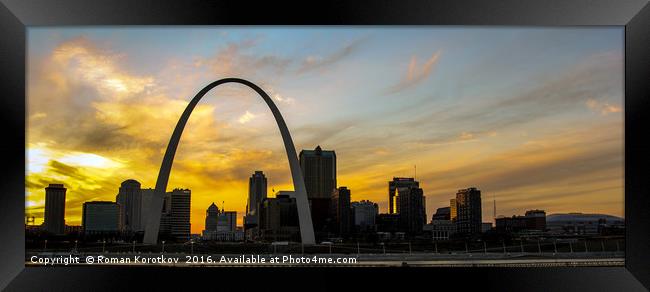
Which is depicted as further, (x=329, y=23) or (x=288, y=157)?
(x=288, y=157)

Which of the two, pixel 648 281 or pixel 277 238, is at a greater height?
pixel 648 281

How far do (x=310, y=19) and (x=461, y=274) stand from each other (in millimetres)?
3480

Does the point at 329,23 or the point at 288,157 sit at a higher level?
the point at 329,23

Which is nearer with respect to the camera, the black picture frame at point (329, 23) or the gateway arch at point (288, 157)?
the black picture frame at point (329, 23)

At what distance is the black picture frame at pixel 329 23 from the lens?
7.04 meters

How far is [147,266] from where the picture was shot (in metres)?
7.49

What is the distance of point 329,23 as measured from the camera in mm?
7195

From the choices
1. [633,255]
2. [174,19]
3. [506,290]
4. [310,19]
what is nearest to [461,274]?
[506,290]

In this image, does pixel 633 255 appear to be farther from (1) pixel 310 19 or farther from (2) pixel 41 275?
(2) pixel 41 275

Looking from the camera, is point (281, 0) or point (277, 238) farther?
point (277, 238)

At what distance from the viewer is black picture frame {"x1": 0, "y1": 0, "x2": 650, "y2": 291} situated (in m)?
7.04

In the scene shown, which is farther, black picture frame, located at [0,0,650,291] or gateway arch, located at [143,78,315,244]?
gateway arch, located at [143,78,315,244]

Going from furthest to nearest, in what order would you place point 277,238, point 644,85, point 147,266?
point 277,238, point 147,266, point 644,85

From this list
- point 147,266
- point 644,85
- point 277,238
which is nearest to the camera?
point 644,85
